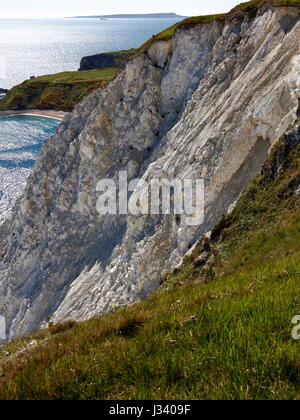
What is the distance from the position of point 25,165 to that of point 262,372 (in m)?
66.2

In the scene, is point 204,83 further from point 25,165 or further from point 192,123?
point 25,165

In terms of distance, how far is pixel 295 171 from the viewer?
45.8ft

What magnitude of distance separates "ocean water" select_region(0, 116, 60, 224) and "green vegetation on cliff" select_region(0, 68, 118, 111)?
29.2 ft

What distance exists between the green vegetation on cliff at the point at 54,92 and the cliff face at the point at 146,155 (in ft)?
247

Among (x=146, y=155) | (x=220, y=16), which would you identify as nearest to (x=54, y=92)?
(x=146, y=155)

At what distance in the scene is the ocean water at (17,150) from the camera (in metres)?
54.7

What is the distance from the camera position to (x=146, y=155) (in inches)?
1174

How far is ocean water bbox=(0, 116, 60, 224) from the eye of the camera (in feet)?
180

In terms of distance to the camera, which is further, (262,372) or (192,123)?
(192,123)

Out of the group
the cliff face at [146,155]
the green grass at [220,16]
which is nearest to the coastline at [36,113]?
the cliff face at [146,155]

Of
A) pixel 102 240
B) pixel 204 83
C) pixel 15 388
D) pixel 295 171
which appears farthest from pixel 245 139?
pixel 15 388

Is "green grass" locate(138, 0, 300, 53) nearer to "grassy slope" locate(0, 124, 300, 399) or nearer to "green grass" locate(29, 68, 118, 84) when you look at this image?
"grassy slope" locate(0, 124, 300, 399)

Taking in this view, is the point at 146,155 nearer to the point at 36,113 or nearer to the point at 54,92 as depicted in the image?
the point at 36,113

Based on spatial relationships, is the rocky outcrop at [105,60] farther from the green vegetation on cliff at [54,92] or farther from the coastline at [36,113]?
the coastline at [36,113]
